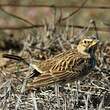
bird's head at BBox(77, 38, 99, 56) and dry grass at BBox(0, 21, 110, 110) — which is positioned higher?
bird's head at BBox(77, 38, 99, 56)

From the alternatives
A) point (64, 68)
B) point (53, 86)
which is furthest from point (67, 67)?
point (53, 86)

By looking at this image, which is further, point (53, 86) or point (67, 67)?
point (53, 86)

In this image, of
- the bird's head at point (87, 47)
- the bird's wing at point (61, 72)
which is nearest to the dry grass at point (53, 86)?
the bird's wing at point (61, 72)

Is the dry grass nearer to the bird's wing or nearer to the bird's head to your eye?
the bird's wing

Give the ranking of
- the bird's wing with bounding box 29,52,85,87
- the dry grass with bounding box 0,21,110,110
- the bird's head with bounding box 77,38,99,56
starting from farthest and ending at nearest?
the bird's head with bounding box 77,38,99,56 < the bird's wing with bounding box 29,52,85,87 < the dry grass with bounding box 0,21,110,110

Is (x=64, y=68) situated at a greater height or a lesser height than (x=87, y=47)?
lesser

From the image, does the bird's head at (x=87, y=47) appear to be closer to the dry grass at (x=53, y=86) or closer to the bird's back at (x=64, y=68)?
the bird's back at (x=64, y=68)

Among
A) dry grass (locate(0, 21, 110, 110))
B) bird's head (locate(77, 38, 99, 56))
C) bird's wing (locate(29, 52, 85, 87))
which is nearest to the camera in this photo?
dry grass (locate(0, 21, 110, 110))

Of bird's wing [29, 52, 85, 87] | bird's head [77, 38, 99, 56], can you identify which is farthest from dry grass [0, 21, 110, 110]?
bird's head [77, 38, 99, 56]

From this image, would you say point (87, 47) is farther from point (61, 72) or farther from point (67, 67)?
point (61, 72)
